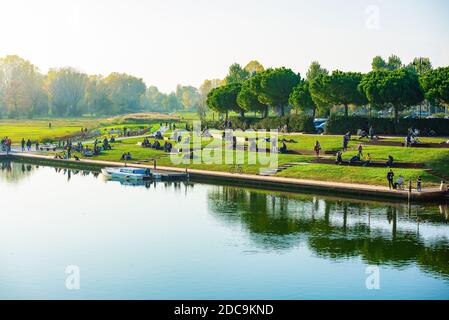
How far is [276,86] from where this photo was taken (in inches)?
3971

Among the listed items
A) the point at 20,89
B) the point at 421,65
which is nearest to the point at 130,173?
the point at 421,65

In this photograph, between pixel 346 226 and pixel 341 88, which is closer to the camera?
pixel 346 226

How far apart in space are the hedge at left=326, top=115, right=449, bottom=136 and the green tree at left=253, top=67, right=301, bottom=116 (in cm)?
1647

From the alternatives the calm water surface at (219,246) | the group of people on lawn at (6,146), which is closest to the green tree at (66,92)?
the group of people on lawn at (6,146)

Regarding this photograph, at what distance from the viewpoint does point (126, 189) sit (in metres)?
67.8

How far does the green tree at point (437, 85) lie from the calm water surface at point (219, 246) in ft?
84.8

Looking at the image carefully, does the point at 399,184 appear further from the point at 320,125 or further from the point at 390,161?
the point at 320,125

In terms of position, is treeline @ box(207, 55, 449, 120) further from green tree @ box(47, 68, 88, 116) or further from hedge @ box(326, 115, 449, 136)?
green tree @ box(47, 68, 88, 116)

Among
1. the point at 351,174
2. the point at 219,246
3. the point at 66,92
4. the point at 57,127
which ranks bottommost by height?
the point at 219,246

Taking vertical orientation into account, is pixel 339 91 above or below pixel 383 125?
above

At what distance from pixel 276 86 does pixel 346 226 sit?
182ft

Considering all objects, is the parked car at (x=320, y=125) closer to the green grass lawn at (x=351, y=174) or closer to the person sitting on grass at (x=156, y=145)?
the person sitting on grass at (x=156, y=145)

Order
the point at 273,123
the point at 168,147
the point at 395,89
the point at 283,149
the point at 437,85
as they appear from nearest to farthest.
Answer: the point at 283,149 → the point at 437,85 → the point at 395,89 → the point at 168,147 → the point at 273,123

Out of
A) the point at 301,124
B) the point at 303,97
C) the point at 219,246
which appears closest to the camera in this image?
the point at 219,246
